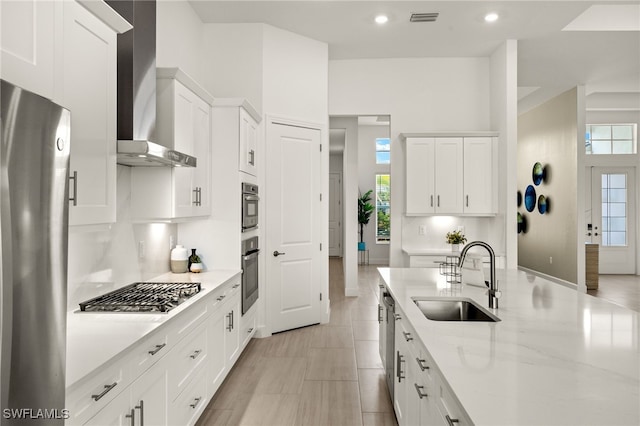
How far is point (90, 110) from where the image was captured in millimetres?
1857

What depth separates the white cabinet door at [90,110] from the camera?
172 centimetres

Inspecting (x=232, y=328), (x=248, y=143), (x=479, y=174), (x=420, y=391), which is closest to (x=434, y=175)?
(x=479, y=174)

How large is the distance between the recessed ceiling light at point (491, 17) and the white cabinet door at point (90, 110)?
3.84 meters

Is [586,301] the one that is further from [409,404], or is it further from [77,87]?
[77,87]

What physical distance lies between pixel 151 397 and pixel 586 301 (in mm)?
2283

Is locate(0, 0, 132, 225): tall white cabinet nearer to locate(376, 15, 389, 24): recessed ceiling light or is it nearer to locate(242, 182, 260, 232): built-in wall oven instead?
locate(242, 182, 260, 232): built-in wall oven

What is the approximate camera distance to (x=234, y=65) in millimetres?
4645

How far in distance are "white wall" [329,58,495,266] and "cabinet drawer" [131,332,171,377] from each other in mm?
4035

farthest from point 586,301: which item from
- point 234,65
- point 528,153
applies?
point 528,153

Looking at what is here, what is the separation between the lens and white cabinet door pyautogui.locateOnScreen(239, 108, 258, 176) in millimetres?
3873

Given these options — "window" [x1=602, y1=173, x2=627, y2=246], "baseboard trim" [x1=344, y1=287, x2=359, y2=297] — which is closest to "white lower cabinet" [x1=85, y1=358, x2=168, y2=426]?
"baseboard trim" [x1=344, y1=287, x2=359, y2=297]

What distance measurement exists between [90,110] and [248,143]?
2.27 metres

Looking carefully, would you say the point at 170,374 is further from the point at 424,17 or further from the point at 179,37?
the point at 424,17

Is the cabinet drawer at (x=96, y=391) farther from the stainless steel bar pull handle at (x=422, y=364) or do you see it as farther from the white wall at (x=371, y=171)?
the white wall at (x=371, y=171)
